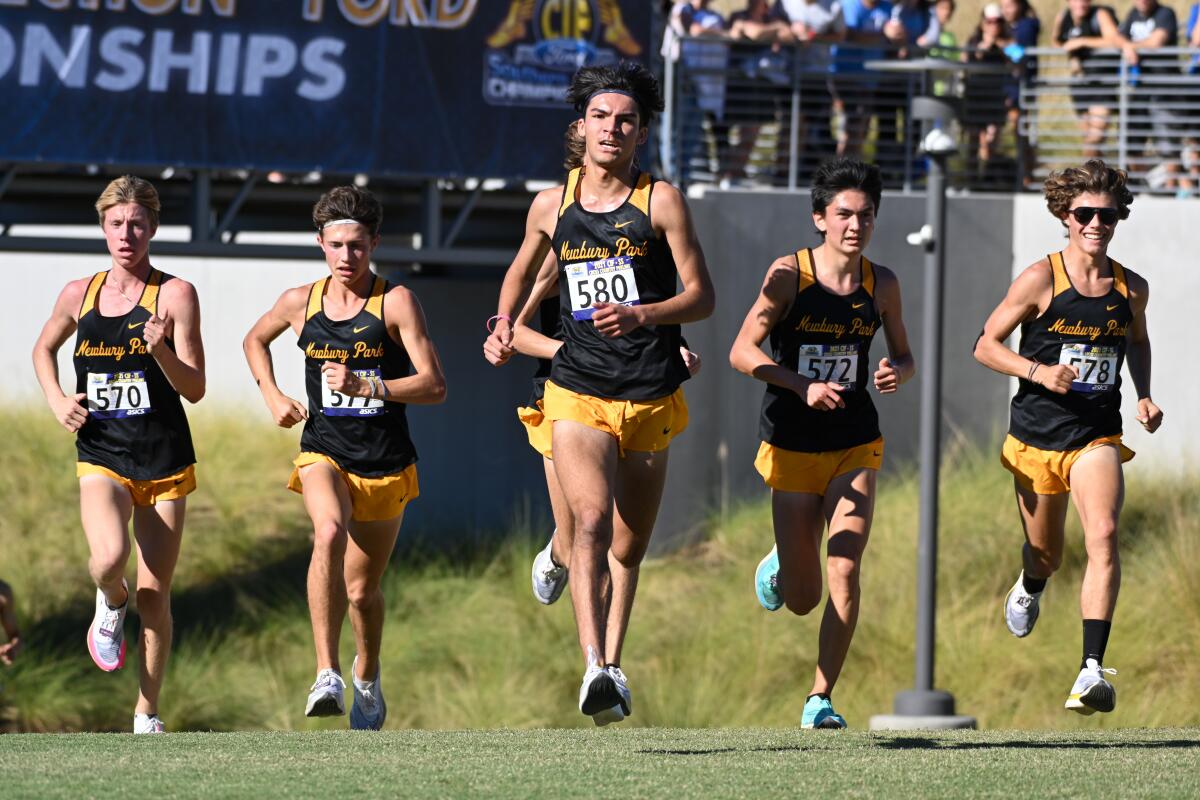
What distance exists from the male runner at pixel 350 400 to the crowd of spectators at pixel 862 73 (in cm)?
877

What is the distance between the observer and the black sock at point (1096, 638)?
312 inches

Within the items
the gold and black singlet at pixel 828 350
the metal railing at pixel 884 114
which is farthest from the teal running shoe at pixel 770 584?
the metal railing at pixel 884 114

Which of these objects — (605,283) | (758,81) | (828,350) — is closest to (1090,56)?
(758,81)

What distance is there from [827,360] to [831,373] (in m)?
0.05

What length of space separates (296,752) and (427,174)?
31.5ft

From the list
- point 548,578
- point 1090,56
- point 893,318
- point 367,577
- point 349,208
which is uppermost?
point 1090,56

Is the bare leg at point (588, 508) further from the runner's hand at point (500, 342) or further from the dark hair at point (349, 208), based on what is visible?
the dark hair at point (349, 208)

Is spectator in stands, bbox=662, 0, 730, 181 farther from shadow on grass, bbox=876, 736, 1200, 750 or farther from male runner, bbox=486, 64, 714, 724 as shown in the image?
male runner, bbox=486, 64, 714, 724

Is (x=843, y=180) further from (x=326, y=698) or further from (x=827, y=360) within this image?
(x=326, y=698)

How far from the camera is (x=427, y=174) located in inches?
647

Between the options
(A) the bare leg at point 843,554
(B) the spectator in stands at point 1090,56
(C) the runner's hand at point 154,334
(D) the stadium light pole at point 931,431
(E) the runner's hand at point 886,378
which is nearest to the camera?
(E) the runner's hand at point 886,378

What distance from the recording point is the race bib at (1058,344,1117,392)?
8.28 meters

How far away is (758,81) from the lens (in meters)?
17.0

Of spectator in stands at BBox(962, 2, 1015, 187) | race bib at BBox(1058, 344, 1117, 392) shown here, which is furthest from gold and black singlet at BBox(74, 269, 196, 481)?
spectator in stands at BBox(962, 2, 1015, 187)
